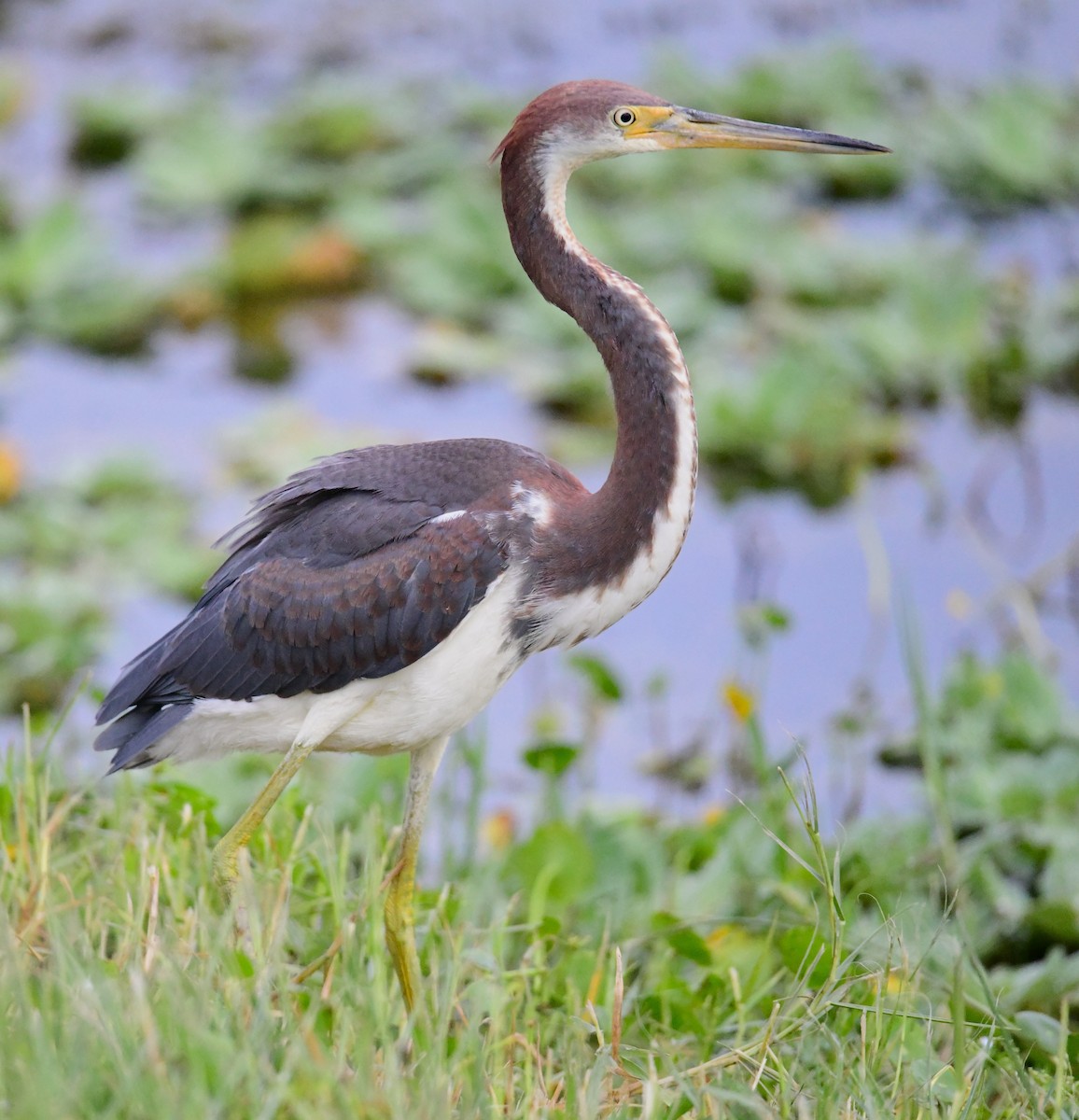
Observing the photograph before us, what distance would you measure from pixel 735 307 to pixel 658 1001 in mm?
4085

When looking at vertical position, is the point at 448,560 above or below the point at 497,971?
above

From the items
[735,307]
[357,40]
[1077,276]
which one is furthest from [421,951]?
[357,40]

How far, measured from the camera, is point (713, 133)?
322 centimetres

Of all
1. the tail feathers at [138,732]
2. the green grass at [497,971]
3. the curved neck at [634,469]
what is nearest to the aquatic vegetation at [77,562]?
the green grass at [497,971]

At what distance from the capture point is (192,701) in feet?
10.7

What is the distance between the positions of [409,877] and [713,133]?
1.49 meters

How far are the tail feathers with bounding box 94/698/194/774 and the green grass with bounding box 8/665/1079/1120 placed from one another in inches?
5.1

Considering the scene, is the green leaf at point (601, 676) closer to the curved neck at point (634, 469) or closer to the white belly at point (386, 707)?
the white belly at point (386, 707)

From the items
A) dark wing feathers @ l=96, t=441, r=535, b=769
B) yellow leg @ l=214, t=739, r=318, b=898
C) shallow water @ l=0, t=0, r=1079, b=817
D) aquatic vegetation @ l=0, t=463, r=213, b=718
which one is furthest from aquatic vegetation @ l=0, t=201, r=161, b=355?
yellow leg @ l=214, t=739, r=318, b=898

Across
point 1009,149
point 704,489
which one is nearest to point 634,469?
point 704,489

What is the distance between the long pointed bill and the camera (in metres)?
3.18

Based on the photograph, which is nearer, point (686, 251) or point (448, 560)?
point (448, 560)

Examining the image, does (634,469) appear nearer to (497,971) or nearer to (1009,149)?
(497,971)

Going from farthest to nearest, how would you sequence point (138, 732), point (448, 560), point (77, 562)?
point (77, 562) < point (138, 732) < point (448, 560)
